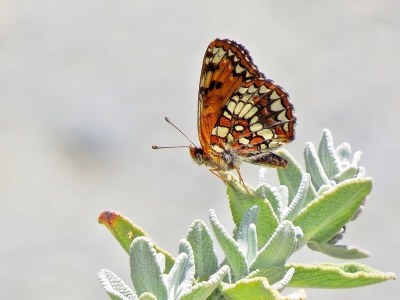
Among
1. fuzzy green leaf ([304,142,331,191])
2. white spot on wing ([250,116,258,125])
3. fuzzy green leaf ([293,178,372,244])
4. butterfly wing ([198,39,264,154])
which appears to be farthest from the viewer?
white spot on wing ([250,116,258,125])

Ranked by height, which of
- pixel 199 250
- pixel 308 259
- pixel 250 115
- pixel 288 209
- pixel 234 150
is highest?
pixel 308 259

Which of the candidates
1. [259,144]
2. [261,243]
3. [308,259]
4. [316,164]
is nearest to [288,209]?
[261,243]

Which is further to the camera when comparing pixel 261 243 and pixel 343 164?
pixel 343 164

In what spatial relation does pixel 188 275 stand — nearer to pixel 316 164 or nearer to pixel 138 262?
pixel 138 262

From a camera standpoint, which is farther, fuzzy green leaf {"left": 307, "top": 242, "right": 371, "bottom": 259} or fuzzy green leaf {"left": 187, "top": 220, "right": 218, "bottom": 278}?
fuzzy green leaf {"left": 307, "top": 242, "right": 371, "bottom": 259}

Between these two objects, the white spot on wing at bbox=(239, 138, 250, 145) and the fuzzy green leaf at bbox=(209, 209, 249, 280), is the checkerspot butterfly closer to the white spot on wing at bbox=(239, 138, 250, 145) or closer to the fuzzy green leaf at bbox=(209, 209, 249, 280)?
the white spot on wing at bbox=(239, 138, 250, 145)

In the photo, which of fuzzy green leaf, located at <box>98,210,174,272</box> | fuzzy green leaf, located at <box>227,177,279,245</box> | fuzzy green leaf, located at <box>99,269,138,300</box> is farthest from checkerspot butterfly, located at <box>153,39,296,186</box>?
fuzzy green leaf, located at <box>99,269,138,300</box>

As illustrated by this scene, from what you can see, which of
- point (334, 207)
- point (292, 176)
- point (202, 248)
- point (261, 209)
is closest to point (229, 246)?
point (202, 248)
